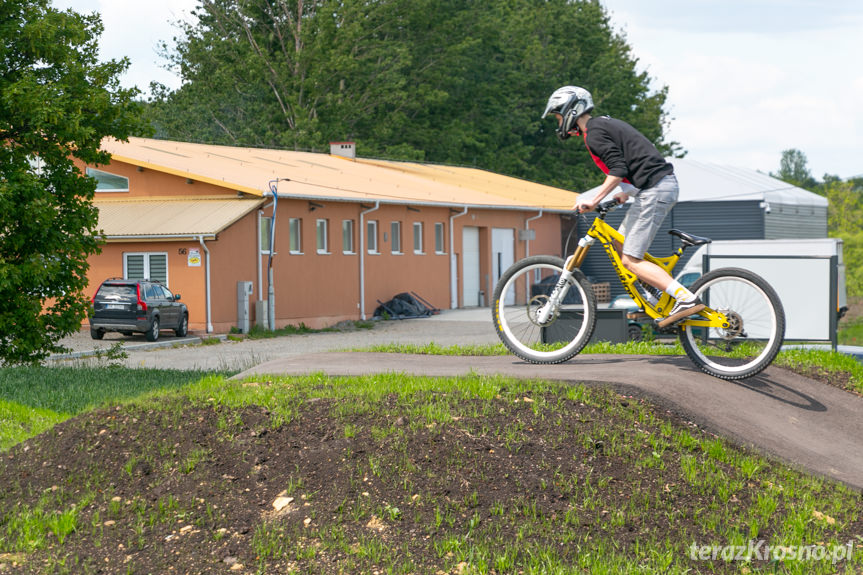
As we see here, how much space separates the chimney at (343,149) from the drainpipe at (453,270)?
28.2 ft

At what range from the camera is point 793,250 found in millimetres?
22078

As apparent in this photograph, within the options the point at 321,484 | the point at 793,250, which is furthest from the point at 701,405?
the point at 793,250

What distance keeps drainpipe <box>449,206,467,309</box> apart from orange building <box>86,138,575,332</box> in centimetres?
6

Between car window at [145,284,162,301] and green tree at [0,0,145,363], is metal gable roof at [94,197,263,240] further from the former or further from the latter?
green tree at [0,0,145,363]

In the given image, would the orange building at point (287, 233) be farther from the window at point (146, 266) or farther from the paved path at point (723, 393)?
the paved path at point (723, 393)

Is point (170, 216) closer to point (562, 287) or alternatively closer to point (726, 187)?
point (726, 187)

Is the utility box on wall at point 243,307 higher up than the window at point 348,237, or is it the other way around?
the window at point 348,237

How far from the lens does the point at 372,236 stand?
3525 centimetres

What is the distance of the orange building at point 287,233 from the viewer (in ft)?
96.4

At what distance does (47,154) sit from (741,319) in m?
10.9

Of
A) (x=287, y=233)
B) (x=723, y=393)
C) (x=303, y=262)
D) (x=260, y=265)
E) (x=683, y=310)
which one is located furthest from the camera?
(x=303, y=262)

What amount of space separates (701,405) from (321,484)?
2803mm

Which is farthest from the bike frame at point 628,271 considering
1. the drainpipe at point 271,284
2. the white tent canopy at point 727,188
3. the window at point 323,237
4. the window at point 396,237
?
the white tent canopy at point 727,188

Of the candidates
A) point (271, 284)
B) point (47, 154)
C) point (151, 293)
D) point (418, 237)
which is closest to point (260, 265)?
point (271, 284)
